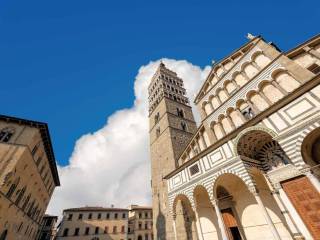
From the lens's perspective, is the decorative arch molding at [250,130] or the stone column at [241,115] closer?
the decorative arch molding at [250,130]

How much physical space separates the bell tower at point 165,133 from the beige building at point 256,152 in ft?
5.70

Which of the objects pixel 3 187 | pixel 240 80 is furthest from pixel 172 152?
pixel 3 187

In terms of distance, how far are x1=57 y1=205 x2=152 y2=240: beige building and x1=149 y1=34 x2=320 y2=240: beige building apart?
96.1ft

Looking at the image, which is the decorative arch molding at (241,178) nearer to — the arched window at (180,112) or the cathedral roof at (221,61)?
the cathedral roof at (221,61)

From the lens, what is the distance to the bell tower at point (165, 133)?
65.0 feet

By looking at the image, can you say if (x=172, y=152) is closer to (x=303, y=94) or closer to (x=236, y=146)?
(x=236, y=146)

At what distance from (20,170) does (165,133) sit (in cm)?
1688

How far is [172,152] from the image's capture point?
2142 cm

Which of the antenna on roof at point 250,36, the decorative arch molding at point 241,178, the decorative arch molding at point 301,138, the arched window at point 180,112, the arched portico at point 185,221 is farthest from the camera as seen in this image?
the arched window at point 180,112

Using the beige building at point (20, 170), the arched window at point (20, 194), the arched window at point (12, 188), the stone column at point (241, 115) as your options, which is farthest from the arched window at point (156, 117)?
the arched window at point (20, 194)

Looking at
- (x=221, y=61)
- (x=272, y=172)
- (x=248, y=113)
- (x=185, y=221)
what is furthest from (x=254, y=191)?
(x=221, y=61)

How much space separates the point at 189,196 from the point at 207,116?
663 centimetres

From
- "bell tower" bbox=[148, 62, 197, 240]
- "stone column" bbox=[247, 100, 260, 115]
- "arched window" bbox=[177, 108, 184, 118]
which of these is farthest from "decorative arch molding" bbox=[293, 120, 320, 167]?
"arched window" bbox=[177, 108, 184, 118]

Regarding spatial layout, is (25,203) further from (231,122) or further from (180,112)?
(231,122)
